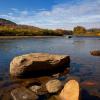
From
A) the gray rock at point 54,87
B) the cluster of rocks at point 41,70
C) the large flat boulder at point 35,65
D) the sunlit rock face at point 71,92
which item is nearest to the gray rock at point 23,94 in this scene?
the cluster of rocks at point 41,70

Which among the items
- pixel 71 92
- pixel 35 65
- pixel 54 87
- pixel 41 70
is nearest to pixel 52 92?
pixel 54 87

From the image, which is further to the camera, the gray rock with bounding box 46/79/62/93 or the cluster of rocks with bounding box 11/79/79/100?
the gray rock with bounding box 46/79/62/93

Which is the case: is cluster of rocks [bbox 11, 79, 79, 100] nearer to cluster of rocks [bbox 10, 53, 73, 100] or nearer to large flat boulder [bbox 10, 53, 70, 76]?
cluster of rocks [bbox 10, 53, 73, 100]

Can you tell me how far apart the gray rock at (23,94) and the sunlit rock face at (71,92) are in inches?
54.2

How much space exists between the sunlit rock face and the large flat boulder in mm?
4941

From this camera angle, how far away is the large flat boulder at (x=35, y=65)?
1602cm

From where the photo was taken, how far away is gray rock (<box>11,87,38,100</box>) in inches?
448

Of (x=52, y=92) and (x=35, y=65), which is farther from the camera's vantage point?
(x=35, y=65)

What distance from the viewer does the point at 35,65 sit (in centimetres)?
1644

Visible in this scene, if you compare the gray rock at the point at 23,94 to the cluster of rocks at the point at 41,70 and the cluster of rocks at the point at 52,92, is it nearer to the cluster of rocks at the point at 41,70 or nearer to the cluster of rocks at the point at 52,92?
the cluster of rocks at the point at 52,92

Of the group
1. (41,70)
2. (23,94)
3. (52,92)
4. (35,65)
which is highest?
(35,65)

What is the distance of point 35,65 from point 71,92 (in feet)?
18.9

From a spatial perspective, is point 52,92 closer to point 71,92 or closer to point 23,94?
point 71,92

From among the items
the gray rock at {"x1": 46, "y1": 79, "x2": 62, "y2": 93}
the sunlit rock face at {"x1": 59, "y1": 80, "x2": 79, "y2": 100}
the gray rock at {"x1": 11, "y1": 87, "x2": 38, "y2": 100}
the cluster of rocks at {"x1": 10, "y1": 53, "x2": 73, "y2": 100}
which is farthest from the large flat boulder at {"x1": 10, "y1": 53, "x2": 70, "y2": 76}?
the sunlit rock face at {"x1": 59, "y1": 80, "x2": 79, "y2": 100}
